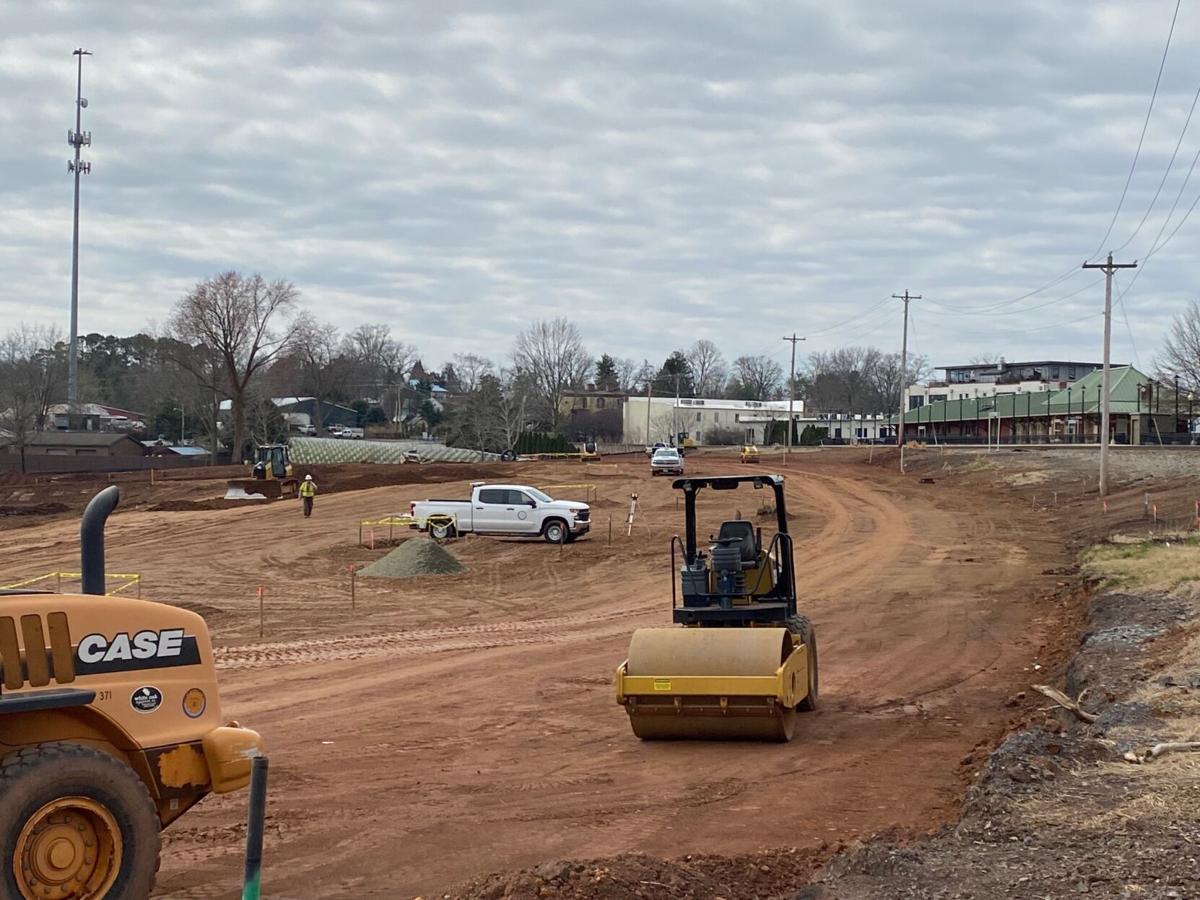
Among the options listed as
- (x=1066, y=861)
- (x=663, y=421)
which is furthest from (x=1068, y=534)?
(x=663, y=421)

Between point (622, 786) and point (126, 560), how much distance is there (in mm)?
27413

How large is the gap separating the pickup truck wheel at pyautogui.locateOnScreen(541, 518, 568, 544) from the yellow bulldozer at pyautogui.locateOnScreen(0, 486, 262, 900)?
2996 centimetres

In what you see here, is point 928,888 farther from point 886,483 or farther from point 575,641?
point 886,483

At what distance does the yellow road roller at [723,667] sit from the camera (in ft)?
37.9

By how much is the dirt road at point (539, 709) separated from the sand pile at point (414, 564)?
752mm

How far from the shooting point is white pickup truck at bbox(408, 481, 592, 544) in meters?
37.0

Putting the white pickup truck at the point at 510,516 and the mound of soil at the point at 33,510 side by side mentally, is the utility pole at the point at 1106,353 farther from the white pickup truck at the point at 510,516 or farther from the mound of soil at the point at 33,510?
the mound of soil at the point at 33,510

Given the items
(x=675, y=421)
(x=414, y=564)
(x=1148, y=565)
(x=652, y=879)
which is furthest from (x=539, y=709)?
(x=675, y=421)

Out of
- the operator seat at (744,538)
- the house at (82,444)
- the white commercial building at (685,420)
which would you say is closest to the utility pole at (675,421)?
the white commercial building at (685,420)

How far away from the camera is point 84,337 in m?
164

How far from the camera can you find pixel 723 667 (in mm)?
11594

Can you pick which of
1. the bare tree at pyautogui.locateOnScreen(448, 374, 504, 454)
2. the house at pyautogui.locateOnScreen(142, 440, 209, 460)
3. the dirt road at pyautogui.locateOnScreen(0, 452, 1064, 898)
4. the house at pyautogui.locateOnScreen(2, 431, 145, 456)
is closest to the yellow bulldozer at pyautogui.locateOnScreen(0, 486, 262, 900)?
the dirt road at pyautogui.locateOnScreen(0, 452, 1064, 898)

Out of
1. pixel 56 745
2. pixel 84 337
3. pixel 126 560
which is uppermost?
pixel 84 337

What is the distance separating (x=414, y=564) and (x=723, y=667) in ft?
63.8
